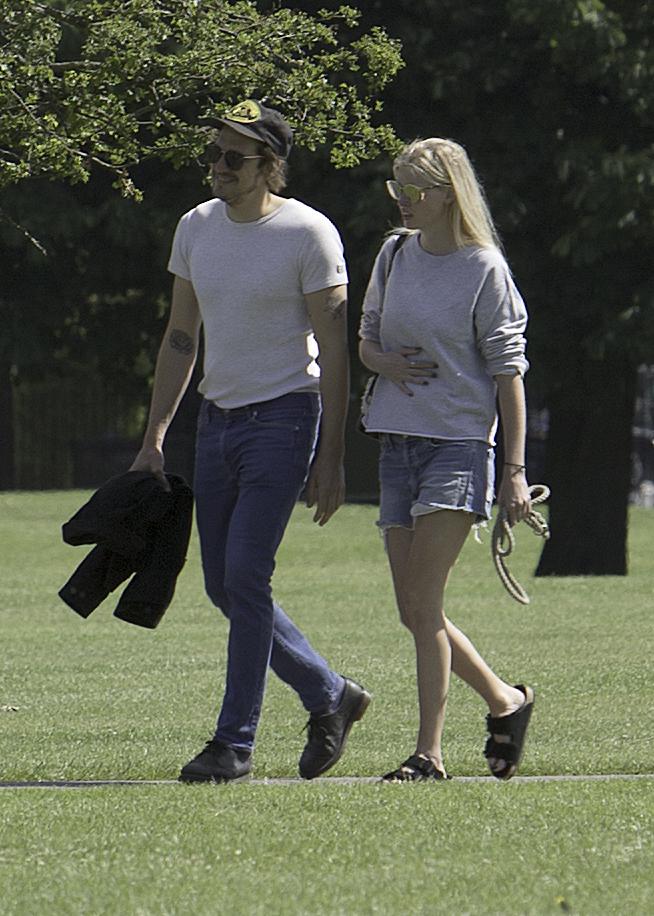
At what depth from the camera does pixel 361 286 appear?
20016mm

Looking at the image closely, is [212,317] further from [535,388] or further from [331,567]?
[331,567]

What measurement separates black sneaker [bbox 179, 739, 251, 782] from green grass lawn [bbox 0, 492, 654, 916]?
15 cm

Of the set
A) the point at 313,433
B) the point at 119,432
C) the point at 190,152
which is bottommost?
the point at 119,432

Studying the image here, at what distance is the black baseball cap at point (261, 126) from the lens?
254 inches

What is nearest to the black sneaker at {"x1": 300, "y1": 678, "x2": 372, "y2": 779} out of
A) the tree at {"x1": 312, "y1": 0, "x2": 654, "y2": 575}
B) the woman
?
the woman

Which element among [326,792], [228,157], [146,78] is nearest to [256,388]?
[228,157]

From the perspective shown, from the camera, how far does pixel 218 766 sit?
6340 mm

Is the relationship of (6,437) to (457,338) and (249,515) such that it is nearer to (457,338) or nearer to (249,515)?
(249,515)

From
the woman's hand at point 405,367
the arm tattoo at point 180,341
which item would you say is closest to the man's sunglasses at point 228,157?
the arm tattoo at point 180,341

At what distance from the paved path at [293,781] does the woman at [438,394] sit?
0.89ft

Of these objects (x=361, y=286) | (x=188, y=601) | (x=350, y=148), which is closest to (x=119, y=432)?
(x=361, y=286)

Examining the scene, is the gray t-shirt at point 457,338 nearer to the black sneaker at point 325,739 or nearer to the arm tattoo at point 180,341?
the arm tattoo at point 180,341

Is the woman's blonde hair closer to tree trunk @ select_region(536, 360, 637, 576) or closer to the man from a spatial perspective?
the man

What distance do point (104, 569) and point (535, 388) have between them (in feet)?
45.6
